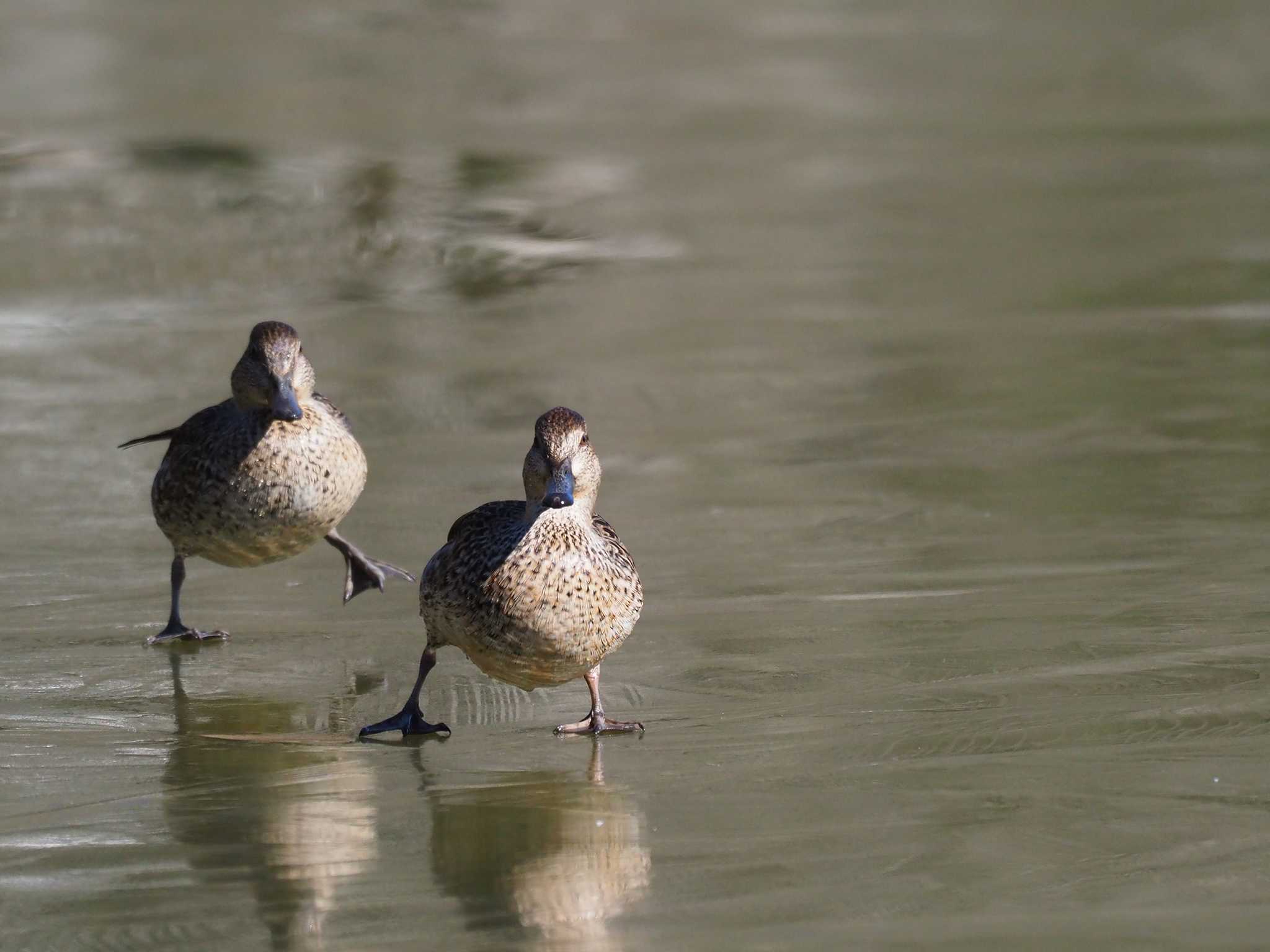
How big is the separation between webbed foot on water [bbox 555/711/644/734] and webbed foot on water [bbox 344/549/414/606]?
5.07ft

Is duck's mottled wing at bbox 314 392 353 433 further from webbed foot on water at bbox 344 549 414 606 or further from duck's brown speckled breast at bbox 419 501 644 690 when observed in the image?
duck's brown speckled breast at bbox 419 501 644 690

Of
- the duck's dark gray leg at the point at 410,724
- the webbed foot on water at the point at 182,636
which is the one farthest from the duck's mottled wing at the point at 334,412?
the duck's dark gray leg at the point at 410,724

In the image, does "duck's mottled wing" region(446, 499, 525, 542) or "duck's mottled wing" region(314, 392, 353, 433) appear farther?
"duck's mottled wing" region(314, 392, 353, 433)

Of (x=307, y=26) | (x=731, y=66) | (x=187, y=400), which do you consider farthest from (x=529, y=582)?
(x=307, y=26)

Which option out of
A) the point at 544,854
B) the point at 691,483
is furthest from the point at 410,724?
the point at 691,483

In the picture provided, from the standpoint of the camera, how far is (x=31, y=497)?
763 centimetres

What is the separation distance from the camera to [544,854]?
14.1 ft

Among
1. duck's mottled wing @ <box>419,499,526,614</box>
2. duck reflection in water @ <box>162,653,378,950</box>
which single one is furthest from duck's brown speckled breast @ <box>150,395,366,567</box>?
duck's mottled wing @ <box>419,499,526,614</box>

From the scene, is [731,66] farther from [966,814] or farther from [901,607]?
[966,814]

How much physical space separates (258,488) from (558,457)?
164 centimetres

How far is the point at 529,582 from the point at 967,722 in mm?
1195

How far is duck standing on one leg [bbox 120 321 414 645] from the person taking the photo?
629 cm

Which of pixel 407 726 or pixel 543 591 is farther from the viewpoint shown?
pixel 407 726

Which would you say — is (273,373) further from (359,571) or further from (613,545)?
(613,545)
